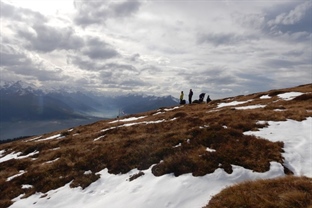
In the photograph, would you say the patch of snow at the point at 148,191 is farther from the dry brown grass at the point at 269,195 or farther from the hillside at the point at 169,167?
the dry brown grass at the point at 269,195

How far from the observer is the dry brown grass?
826 centimetres

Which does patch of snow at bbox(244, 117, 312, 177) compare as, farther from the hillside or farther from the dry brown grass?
the dry brown grass

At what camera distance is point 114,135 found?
2805 cm

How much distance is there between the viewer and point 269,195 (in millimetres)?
8961

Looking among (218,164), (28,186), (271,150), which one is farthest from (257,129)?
(28,186)

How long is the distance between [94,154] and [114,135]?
23.0 ft

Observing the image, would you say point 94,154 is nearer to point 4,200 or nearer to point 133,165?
point 133,165

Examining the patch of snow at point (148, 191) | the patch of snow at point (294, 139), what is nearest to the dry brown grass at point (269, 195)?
the patch of snow at point (148, 191)

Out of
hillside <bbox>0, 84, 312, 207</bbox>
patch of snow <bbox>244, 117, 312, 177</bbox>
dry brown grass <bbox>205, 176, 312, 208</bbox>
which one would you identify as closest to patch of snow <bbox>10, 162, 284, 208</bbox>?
hillside <bbox>0, 84, 312, 207</bbox>

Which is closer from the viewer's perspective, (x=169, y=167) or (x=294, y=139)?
(x=169, y=167)

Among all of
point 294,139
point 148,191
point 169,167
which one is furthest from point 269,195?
point 294,139

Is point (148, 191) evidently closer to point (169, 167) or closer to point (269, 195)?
point (169, 167)

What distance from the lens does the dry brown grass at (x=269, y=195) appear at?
8.26 metres

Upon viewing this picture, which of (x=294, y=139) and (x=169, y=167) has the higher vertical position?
(x=294, y=139)
